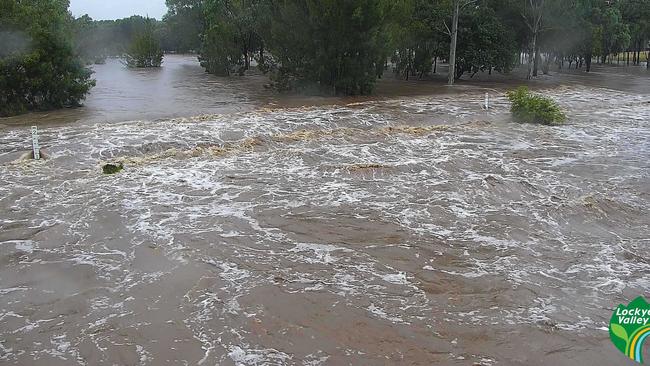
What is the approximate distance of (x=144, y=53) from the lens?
45.9 metres

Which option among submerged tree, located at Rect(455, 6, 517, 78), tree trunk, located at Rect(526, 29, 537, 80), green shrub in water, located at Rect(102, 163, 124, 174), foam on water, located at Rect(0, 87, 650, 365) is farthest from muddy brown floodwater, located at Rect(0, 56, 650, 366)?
tree trunk, located at Rect(526, 29, 537, 80)

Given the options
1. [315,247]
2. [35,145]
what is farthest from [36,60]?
[315,247]

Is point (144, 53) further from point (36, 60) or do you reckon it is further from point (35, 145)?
point (35, 145)

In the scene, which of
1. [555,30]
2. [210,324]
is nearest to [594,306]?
[210,324]

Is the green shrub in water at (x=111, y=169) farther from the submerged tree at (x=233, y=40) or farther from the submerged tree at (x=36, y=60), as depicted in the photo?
the submerged tree at (x=233, y=40)

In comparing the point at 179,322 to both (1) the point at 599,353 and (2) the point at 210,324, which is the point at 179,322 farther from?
(1) the point at 599,353

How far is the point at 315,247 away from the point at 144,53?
43113 mm

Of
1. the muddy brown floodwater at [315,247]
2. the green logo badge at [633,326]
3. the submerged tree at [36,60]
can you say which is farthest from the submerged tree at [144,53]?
the green logo badge at [633,326]

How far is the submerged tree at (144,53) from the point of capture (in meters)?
45.7

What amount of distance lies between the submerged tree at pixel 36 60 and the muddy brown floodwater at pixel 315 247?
3607 millimetres

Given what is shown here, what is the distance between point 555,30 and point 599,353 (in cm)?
3629

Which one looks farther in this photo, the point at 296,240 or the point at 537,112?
the point at 537,112

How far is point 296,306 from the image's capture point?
5.81 m

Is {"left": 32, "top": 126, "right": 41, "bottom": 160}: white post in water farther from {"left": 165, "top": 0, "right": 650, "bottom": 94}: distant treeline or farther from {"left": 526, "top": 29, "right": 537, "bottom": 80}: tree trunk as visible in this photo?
{"left": 526, "top": 29, "right": 537, "bottom": 80}: tree trunk
